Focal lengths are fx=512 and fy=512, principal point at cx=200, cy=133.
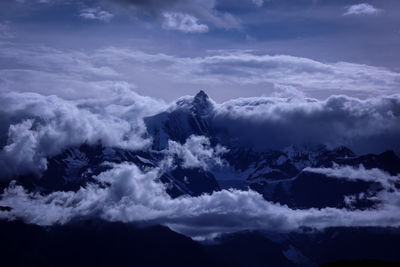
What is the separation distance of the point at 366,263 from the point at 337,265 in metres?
9.79

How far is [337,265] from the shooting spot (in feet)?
539

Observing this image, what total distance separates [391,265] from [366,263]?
10.7 meters

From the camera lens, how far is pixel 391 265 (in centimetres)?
15600

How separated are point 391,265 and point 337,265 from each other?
16588 millimetres

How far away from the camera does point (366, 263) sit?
166m
